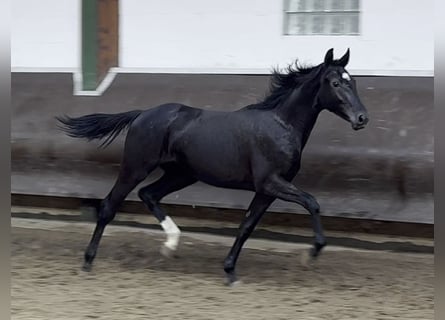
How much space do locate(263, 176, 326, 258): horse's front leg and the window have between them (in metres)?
2.59

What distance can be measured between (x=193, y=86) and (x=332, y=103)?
2.58 metres

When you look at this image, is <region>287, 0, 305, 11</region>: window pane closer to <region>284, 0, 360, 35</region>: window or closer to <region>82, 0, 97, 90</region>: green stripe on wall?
<region>284, 0, 360, 35</region>: window

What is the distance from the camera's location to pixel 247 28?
902 centimetres

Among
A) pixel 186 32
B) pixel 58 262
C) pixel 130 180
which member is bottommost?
pixel 58 262

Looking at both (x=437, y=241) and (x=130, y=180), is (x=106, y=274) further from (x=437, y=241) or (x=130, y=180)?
(x=437, y=241)

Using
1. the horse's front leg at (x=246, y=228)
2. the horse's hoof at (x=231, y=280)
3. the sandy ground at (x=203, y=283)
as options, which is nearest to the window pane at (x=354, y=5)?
the sandy ground at (x=203, y=283)

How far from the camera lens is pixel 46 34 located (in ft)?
32.6

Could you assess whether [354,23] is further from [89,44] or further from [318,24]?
[89,44]

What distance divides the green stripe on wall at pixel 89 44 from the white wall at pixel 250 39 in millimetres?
327

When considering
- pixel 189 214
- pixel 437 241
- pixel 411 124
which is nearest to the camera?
pixel 437 241

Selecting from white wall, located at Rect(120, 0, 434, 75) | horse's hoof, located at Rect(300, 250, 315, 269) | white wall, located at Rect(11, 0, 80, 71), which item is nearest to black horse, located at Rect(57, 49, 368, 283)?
horse's hoof, located at Rect(300, 250, 315, 269)

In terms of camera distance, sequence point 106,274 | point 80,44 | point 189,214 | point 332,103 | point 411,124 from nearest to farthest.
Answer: point 332,103
point 106,274
point 411,124
point 189,214
point 80,44

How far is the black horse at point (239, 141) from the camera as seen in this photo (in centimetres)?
679

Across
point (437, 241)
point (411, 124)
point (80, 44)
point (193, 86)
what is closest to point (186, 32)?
point (193, 86)
